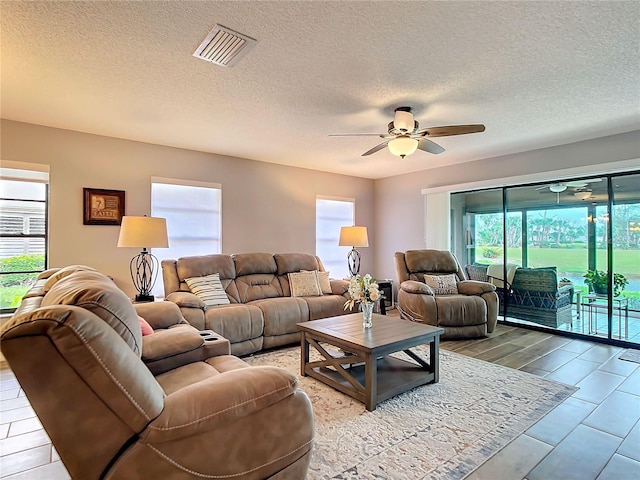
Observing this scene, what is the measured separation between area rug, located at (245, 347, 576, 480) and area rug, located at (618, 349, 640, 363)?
4.39 ft

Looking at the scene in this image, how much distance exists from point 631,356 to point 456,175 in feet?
10.5

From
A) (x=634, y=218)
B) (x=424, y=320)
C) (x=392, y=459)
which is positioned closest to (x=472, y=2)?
(x=392, y=459)

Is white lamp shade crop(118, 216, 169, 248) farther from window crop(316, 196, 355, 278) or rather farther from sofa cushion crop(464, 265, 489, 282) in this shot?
sofa cushion crop(464, 265, 489, 282)

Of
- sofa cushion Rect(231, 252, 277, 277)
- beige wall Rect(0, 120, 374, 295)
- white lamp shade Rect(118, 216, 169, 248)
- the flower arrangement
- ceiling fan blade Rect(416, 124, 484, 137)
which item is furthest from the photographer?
sofa cushion Rect(231, 252, 277, 277)

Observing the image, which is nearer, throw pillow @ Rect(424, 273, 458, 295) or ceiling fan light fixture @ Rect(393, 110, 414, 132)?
ceiling fan light fixture @ Rect(393, 110, 414, 132)

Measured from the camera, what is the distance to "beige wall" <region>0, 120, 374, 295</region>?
382cm

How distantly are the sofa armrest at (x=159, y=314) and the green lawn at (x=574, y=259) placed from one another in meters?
4.74

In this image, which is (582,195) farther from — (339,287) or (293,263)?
(293,263)

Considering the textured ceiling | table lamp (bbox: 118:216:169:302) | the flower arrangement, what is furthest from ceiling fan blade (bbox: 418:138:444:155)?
table lamp (bbox: 118:216:169:302)

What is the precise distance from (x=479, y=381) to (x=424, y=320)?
50.1 inches

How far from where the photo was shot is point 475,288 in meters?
4.58

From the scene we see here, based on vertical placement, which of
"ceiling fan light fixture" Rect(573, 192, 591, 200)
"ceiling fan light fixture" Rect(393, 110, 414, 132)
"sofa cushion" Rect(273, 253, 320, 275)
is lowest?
"sofa cushion" Rect(273, 253, 320, 275)

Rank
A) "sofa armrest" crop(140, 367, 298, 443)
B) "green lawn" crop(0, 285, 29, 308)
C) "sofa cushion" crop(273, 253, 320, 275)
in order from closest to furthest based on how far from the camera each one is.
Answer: "sofa armrest" crop(140, 367, 298, 443)
"green lawn" crop(0, 285, 29, 308)
"sofa cushion" crop(273, 253, 320, 275)

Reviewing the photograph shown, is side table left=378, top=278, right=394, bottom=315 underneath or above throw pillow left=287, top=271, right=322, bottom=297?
underneath
